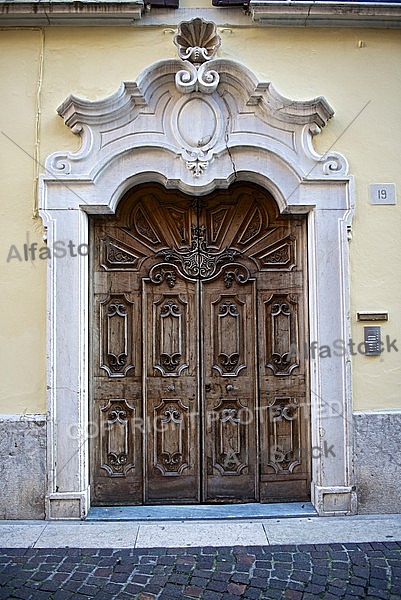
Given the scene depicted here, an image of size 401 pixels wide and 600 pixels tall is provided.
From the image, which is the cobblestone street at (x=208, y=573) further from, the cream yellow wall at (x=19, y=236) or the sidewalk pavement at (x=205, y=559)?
the cream yellow wall at (x=19, y=236)

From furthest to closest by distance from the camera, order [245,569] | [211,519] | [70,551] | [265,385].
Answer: [265,385]
[211,519]
[70,551]
[245,569]

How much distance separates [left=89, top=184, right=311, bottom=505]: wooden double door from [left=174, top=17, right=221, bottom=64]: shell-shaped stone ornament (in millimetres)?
1215

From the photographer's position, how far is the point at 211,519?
5.12 m

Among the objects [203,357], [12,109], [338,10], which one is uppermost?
[338,10]

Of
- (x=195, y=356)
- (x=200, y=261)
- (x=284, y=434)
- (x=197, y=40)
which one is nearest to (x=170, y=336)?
(x=195, y=356)

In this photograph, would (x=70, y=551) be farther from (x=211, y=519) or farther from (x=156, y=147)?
(x=156, y=147)

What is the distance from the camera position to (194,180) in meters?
5.30

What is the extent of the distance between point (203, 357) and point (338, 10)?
3443 millimetres

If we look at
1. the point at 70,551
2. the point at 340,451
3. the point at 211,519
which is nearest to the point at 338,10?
the point at 340,451

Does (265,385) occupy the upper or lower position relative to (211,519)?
upper

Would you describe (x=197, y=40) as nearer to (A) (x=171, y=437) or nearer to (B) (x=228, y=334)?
(B) (x=228, y=334)

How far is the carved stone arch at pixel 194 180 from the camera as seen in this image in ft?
17.0

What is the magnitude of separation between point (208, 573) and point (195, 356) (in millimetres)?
1983

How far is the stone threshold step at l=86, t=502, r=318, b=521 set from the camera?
16.9ft
